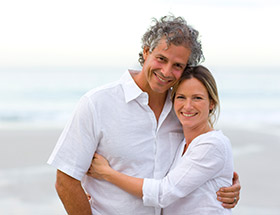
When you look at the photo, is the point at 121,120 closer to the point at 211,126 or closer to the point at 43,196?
the point at 211,126

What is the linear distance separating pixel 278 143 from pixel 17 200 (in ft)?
18.2

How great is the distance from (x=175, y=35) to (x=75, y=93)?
48.0 ft

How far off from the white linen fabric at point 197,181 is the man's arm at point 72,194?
37cm

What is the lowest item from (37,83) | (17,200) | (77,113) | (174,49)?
(37,83)

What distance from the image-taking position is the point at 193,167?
2.50 meters

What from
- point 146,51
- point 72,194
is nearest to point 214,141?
point 146,51

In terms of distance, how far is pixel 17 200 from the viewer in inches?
244

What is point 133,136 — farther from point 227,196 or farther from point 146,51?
point 227,196

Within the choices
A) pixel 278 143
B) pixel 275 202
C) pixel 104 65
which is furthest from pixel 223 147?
pixel 104 65

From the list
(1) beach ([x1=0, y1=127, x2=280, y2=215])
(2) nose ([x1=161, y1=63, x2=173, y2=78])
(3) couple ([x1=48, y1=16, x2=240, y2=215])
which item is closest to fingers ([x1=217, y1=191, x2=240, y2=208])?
(3) couple ([x1=48, y1=16, x2=240, y2=215])

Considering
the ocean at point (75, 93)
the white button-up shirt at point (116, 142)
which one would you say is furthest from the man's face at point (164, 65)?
the ocean at point (75, 93)

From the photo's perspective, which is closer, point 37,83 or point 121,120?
point 121,120

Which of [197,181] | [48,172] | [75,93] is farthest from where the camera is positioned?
[75,93]

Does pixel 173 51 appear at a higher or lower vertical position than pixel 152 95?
higher
